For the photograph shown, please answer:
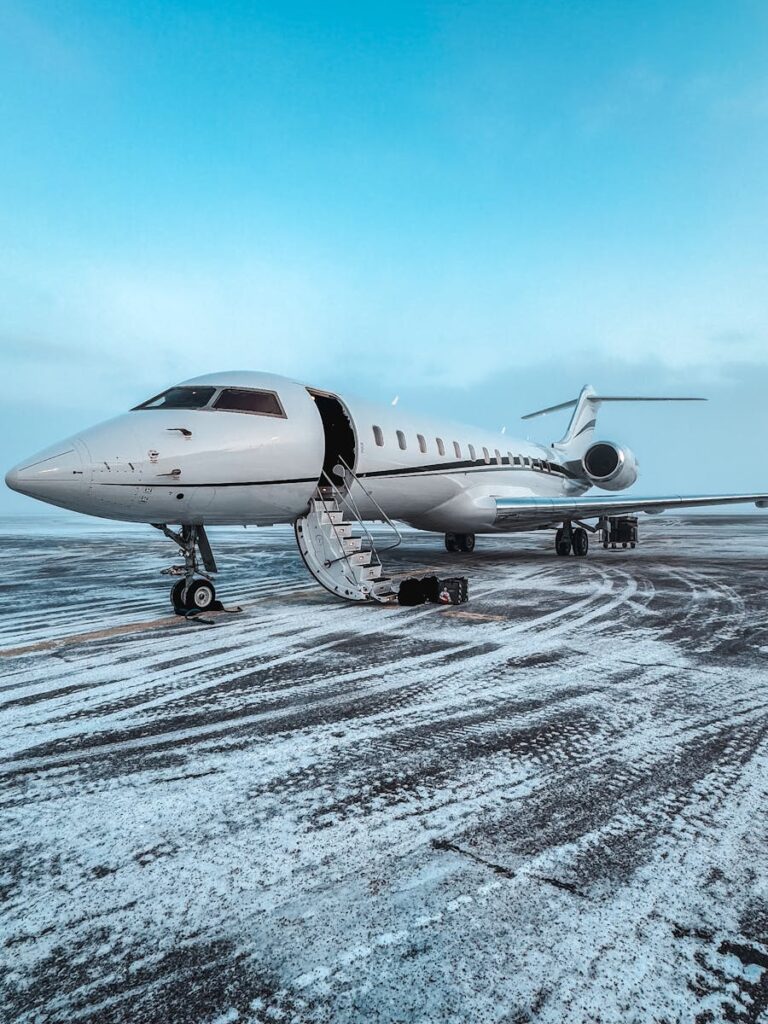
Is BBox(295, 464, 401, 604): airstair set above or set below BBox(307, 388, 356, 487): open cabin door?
below

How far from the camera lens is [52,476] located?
5.63 m

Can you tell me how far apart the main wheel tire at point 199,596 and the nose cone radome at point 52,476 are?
5.50ft

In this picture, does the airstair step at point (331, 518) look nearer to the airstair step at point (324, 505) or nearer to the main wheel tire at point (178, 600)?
the airstair step at point (324, 505)

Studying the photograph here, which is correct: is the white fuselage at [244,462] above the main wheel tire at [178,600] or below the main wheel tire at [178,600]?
above

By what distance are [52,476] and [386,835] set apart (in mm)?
4954

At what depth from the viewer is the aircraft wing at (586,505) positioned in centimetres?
1259

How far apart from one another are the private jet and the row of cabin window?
39mm

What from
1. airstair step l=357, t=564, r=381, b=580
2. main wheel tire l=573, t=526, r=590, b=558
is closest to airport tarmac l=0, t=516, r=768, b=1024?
airstair step l=357, t=564, r=381, b=580

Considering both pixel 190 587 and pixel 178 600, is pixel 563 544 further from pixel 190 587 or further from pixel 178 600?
pixel 178 600

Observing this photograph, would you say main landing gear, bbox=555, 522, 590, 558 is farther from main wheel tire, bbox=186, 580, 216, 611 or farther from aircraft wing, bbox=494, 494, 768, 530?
main wheel tire, bbox=186, 580, 216, 611

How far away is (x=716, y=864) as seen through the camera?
6.45 feet

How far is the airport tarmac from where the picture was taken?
1.48 m

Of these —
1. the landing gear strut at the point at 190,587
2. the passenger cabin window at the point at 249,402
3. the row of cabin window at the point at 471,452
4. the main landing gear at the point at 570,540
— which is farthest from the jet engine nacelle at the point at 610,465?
the landing gear strut at the point at 190,587

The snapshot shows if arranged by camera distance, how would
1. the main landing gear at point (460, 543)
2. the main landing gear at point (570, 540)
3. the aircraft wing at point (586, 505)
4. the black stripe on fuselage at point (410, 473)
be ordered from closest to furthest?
the black stripe on fuselage at point (410, 473) < the aircraft wing at point (586, 505) < the main landing gear at point (570, 540) < the main landing gear at point (460, 543)
